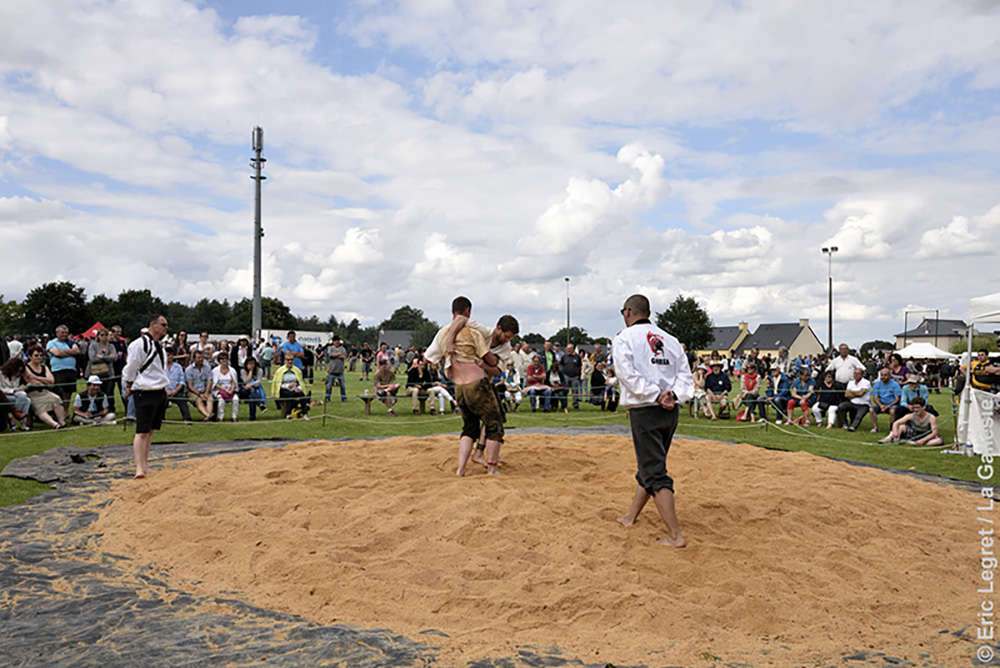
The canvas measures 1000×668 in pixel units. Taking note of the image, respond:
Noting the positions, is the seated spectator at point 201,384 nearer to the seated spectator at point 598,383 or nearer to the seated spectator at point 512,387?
the seated spectator at point 512,387

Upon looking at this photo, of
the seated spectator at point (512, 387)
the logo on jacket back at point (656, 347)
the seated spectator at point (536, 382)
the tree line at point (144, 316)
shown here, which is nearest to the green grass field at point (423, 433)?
the seated spectator at point (536, 382)

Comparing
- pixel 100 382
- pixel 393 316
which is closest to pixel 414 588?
pixel 100 382

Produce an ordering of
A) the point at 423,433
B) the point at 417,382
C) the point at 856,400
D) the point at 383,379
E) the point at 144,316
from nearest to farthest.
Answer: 1. the point at 423,433
2. the point at 856,400
3. the point at 417,382
4. the point at 383,379
5. the point at 144,316

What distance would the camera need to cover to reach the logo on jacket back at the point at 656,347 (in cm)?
509

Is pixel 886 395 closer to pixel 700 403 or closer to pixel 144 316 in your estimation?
pixel 700 403

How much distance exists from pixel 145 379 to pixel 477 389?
3.81 meters

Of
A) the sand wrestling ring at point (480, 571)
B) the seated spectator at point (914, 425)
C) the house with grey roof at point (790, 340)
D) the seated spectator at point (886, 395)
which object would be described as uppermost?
the house with grey roof at point (790, 340)

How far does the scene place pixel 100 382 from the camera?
12.4 m

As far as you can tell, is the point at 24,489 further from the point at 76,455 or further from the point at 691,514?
the point at 691,514

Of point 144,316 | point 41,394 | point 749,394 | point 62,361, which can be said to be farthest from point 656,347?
point 144,316

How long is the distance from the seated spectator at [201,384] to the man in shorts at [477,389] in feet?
26.6

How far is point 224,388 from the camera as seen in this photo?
540 inches

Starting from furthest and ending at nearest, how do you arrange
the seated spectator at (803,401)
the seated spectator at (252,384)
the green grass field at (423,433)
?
1. the seated spectator at (803,401)
2. the seated spectator at (252,384)
3. the green grass field at (423,433)

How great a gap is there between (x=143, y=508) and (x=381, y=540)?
2747mm
